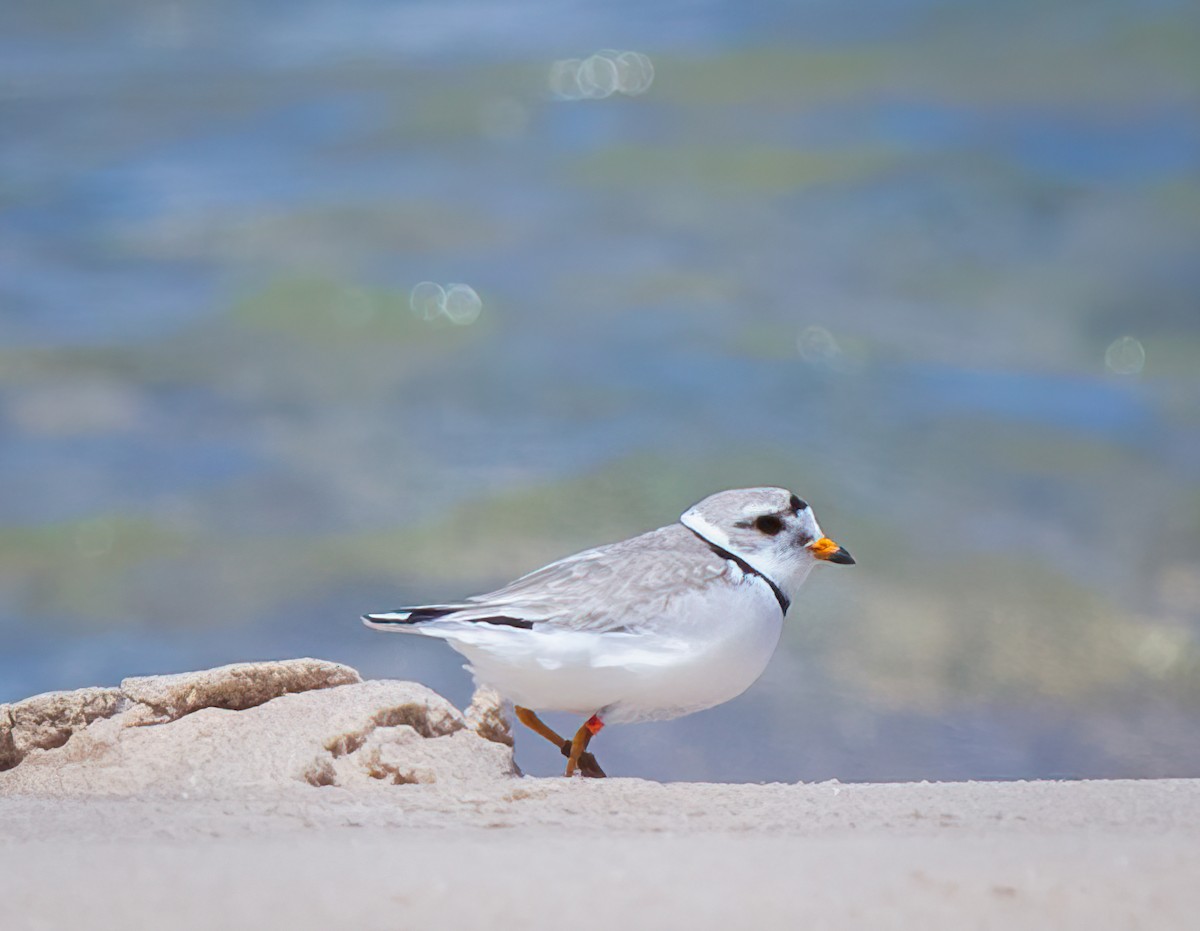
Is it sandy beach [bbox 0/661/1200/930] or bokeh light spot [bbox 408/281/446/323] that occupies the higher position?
bokeh light spot [bbox 408/281/446/323]

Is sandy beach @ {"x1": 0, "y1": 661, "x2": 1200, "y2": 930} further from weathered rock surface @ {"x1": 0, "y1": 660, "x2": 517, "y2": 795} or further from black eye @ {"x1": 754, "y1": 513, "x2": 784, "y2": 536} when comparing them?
black eye @ {"x1": 754, "y1": 513, "x2": 784, "y2": 536}

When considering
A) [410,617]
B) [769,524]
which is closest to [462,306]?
[769,524]

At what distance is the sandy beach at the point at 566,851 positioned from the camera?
7.66ft

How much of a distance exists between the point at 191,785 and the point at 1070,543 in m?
4.77

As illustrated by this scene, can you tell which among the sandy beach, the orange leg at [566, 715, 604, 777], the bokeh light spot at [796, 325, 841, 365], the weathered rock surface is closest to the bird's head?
the orange leg at [566, 715, 604, 777]

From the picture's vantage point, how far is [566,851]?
2.57 meters

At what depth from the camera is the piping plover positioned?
3480 mm

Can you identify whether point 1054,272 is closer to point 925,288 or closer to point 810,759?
point 925,288

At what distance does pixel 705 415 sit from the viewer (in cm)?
802

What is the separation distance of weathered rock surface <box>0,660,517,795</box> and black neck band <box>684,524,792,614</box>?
0.69m

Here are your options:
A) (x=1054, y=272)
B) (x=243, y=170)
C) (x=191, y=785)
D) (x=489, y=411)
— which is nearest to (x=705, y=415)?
(x=489, y=411)

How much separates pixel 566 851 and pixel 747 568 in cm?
126

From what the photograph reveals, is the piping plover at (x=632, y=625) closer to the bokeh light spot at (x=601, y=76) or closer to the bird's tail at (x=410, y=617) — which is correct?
the bird's tail at (x=410, y=617)

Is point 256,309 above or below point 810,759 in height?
above
